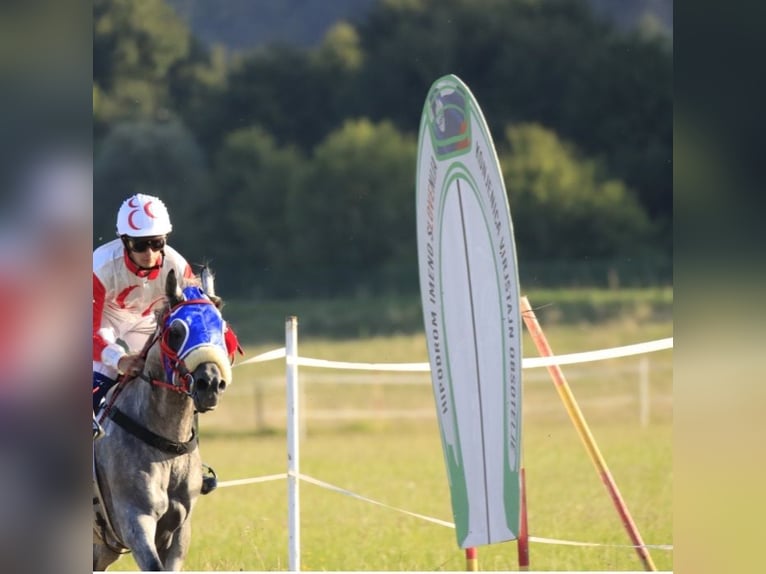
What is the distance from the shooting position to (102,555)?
5.12 m

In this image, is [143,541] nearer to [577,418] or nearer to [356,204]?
[577,418]

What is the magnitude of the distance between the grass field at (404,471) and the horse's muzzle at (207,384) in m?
2.02

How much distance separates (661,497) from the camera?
988cm

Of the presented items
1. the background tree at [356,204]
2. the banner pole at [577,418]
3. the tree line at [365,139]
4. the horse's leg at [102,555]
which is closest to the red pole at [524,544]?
the banner pole at [577,418]

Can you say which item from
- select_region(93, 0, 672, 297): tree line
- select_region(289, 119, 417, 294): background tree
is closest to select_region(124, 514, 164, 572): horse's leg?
select_region(93, 0, 672, 297): tree line

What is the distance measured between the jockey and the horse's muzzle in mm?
285

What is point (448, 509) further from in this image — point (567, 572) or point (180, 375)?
point (180, 375)

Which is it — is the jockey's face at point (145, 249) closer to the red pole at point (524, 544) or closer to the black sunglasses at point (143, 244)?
the black sunglasses at point (143, 244)

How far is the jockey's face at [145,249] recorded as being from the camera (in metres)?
4.87

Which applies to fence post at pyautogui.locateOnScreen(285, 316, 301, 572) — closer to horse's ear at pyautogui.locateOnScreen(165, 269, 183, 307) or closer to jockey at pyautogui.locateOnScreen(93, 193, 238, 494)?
jockey at pyautogui.locateOnScreen(93, 193, 238, 494)

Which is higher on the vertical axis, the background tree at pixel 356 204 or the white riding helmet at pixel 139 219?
the background tree at pixel 356 204

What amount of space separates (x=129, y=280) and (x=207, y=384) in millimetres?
847

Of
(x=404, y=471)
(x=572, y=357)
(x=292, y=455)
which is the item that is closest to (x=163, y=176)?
(x=404, y=471)

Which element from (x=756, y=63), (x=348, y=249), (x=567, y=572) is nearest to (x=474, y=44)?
(x=348, y=249)
